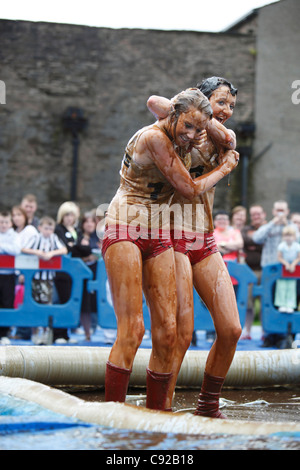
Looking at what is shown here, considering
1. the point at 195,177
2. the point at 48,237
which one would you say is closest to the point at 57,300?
the point at 48,237

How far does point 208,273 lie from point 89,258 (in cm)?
500

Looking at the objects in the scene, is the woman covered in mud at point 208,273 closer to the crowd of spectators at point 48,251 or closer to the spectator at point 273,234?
the crowd of spectators at point 48,251

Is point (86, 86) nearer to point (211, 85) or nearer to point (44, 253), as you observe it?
point (44, 253)

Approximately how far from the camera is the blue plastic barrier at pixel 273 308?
8.52 meters

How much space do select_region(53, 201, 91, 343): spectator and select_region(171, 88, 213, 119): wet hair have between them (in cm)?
499

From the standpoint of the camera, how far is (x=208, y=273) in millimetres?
4391

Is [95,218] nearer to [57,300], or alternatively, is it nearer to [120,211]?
[57,300]

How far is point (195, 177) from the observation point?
4570 mm

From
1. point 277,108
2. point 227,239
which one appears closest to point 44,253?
point 227,239

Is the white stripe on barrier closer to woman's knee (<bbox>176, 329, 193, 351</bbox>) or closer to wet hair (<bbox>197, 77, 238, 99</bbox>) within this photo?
woman's knee (<bbox>176, 329, 193, 351</bbox>)

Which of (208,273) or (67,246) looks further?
(67,246)

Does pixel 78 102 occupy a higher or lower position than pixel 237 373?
higher

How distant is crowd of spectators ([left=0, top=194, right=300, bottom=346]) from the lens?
8445mm

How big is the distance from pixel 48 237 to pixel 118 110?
953cm
